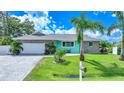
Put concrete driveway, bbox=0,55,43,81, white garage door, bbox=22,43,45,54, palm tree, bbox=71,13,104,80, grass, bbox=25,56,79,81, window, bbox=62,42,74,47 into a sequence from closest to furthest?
1. concrete driveway, bbox=0,55,43,81
2. grass, bbox=25,56,79,81
3. palm tree, bbox=71,13,104,80
4. window, bbox=62,42,74,47
5. white garage door, bbox=22,43,45,54

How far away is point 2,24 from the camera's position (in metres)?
15.9

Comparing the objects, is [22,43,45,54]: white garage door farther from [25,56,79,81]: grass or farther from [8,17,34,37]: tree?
[25,56,79,81]: grass

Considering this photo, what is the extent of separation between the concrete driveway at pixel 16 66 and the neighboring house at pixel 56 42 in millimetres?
502

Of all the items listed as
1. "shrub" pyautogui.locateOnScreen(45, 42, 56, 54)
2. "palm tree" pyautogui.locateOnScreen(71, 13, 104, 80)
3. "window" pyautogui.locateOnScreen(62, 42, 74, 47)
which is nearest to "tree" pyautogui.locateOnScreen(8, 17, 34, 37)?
"shrub" pyautogui.locateOnScreen(45, 42, 56, 54)

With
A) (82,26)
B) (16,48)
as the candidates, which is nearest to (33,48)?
(16,48)

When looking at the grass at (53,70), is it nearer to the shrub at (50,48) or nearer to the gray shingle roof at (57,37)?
the shrub at (50,48)

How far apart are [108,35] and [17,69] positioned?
373cm

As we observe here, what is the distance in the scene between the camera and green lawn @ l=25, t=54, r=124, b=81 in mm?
13256

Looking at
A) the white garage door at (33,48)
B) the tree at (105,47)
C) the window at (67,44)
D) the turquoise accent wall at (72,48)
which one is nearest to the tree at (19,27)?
the white garage door at (33,48)

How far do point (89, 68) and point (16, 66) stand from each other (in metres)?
2.85

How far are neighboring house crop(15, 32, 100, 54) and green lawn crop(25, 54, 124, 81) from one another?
449 mm

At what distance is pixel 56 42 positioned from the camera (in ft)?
49.6

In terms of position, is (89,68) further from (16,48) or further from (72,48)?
(16,48)
